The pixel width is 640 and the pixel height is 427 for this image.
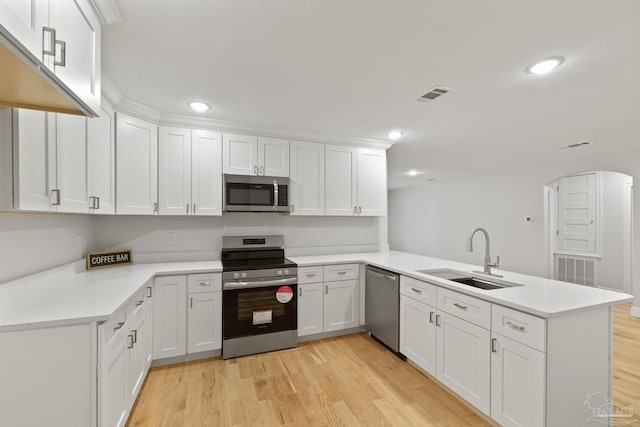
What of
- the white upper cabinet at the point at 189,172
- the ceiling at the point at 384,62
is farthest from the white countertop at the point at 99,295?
the ceiling at the point at 384,62

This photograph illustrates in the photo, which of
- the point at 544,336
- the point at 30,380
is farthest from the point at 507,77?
the point at 30,380

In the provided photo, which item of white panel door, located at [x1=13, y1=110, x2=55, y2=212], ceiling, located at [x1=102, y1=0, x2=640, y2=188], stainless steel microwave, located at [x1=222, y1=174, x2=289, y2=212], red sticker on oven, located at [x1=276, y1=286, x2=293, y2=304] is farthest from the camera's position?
stainless steel microwave, located at [x1=222, y1=174, x2=289, y2=212]

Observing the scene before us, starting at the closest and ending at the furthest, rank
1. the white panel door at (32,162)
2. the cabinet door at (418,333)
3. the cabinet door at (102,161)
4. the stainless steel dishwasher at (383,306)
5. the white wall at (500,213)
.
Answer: the white panel door at (32,162) < the cabinet door at (102,161) < the cabinet door at (418,333) < the stainless steel dishwasher at (383,306) < the white wall at (500,213)

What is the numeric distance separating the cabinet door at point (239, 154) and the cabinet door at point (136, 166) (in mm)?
661

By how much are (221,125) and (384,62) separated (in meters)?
1.88

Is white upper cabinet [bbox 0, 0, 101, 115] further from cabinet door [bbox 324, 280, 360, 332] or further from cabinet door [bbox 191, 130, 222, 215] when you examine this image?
cabinet door [bbox 324, 280, 360, 332]

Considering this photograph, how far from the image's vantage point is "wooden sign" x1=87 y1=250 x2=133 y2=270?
2494 millimetres

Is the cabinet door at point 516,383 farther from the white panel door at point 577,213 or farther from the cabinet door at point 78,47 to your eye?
the white panel door at point 577,213

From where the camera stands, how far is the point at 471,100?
240 cm

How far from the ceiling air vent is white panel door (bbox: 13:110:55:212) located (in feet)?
8.10

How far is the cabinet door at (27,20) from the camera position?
77 cm

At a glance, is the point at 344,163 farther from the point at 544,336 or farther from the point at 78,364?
the point at 78,364

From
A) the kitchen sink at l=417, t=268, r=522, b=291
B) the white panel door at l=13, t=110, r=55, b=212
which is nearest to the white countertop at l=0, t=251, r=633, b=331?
the kitchen sink at l=417, t=268, r=522, b=291

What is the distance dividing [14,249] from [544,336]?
10.3 ft
